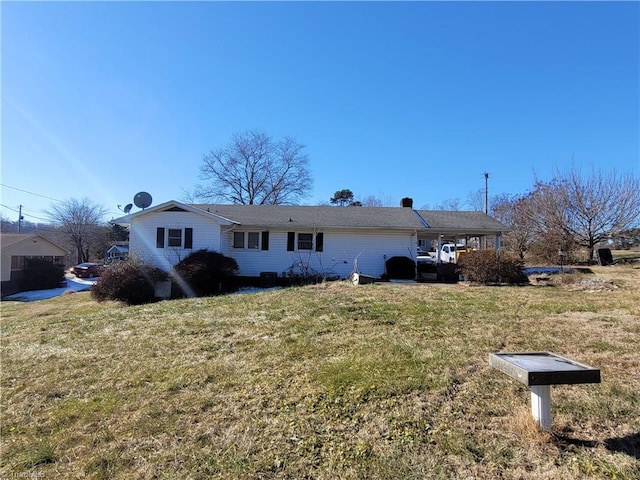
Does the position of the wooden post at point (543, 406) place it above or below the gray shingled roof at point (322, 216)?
below

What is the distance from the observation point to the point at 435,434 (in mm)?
3123

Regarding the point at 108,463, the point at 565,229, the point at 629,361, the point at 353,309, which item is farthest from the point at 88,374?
the point at 565,229

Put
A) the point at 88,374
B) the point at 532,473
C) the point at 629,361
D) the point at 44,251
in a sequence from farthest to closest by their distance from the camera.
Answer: the point at 44,251
the point at 88,374
the point at 629,361
the point at 532,473

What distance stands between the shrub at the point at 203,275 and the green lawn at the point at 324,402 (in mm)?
6911

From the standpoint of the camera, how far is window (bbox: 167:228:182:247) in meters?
17.0

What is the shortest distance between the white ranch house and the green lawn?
959cm

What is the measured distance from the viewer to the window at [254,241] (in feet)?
59.2

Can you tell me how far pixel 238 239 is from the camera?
59.9 feet

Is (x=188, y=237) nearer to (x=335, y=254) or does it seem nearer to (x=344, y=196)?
(x=335, y=254)

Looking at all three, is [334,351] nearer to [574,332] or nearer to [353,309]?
[353,309]

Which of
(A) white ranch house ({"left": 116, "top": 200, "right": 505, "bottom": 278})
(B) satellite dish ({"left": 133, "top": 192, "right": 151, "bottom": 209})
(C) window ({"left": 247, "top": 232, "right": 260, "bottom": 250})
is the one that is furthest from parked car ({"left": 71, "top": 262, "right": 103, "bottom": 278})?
(C) window ({"left": 247, "top": 232, "right": 260, "bottom": 250})

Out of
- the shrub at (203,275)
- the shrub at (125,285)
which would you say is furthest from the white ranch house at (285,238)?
the shrub at (125,285)

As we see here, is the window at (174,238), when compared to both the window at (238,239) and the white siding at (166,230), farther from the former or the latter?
the window at (238,239)

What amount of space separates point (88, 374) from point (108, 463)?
263cm
